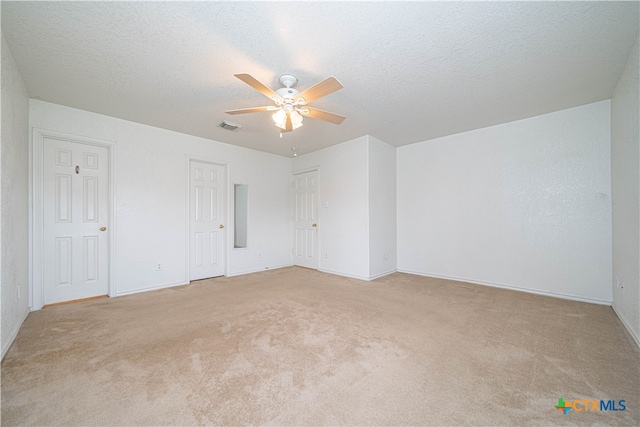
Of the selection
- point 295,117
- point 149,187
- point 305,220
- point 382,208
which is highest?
point 295,117

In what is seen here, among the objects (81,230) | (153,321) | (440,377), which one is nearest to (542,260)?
(440,377)

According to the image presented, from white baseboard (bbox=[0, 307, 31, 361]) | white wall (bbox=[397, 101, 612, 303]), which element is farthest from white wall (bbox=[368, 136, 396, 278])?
white baseboard (bbox=[0, 307, 31, 361])

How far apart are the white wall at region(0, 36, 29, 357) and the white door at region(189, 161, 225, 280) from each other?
6.21ft

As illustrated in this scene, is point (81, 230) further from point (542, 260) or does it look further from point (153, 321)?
point (542, 260)

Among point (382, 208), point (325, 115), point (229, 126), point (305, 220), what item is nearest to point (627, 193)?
point (382, 208)

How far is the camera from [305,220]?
18.5 feet

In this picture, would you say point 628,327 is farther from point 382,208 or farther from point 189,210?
point 189,210

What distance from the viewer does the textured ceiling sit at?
1.80 metres

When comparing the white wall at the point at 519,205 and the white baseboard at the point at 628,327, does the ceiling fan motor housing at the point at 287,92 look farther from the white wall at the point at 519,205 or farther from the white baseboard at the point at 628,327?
the white baseboard at the point at 628,327

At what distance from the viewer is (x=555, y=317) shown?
110 inches

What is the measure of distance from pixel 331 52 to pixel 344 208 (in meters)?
2.95

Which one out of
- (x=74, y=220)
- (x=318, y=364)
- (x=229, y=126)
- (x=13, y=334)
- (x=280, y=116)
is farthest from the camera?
(x=229, y=126)

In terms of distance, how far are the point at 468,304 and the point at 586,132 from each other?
268cm

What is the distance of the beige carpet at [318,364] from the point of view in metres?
1.46
